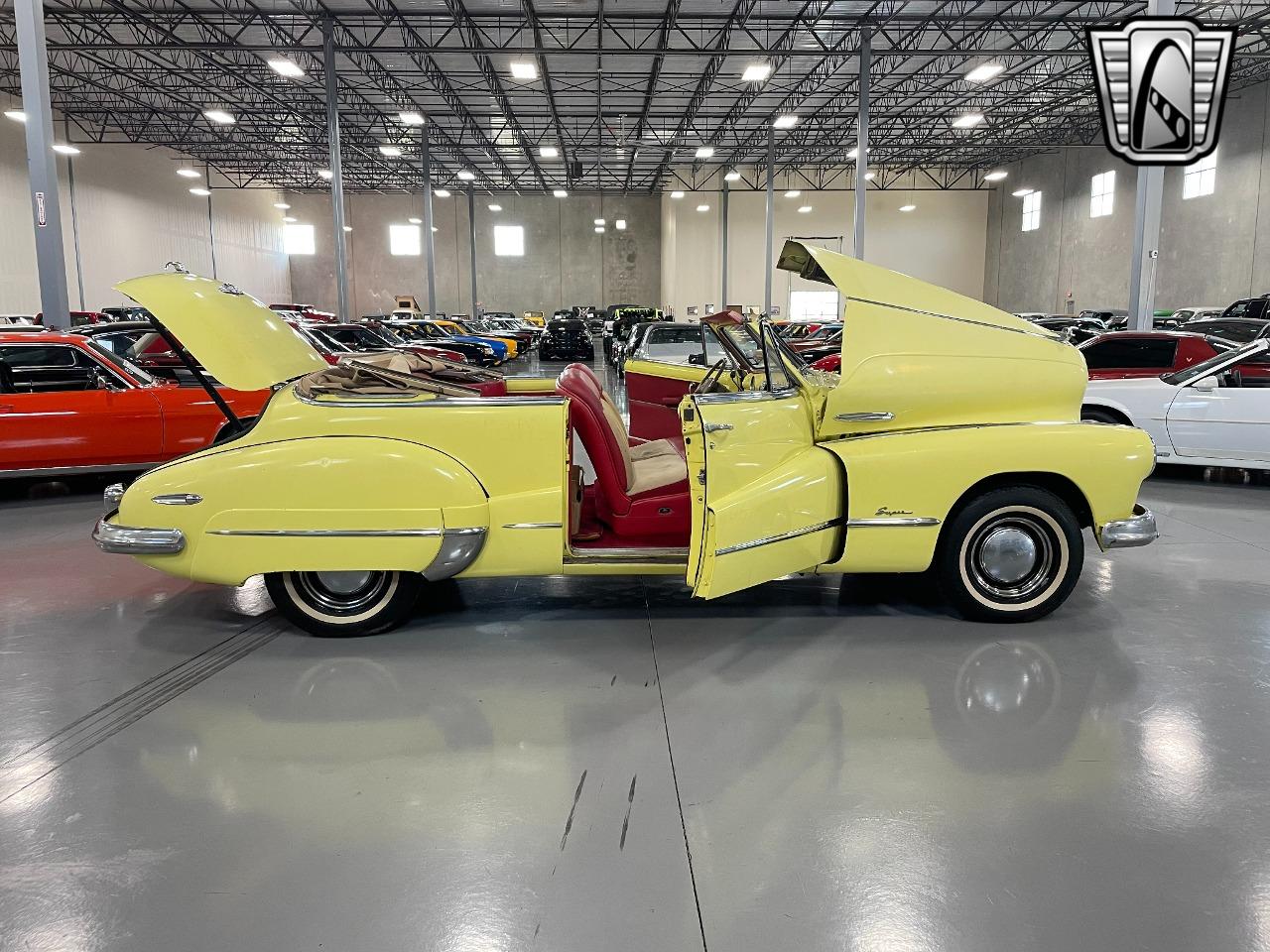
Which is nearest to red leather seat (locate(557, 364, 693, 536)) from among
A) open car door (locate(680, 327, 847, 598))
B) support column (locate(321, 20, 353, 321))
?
open car door (locate(680, 327, 847, 598))

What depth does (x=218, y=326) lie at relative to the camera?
14.1 ft

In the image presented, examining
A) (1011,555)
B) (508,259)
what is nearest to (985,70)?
(1011,555)


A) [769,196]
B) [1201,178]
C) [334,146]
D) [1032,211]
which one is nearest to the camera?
[334,146]

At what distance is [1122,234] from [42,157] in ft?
105

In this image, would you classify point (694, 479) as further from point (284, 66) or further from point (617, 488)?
point (284, 66)

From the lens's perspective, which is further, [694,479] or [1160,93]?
[1160,93]

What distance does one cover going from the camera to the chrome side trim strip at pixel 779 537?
400 cm

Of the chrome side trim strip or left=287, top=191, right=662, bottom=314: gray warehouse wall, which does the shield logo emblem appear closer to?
the chrome side trim strip

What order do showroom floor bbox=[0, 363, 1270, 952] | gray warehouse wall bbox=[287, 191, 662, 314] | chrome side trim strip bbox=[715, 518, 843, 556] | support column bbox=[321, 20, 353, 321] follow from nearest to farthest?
showroom floor bbox=[0, 363, 1270, 952], chrome side trim strip bbox=[715, 518, 843, 556], support column bbox=[321, 20, 353, 321], gray warehouse wall bbox=[287, 191, 662, 314]

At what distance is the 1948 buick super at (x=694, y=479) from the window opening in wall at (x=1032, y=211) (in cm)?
3665

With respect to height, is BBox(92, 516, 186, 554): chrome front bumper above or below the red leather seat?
below

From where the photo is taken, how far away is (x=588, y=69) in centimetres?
2380

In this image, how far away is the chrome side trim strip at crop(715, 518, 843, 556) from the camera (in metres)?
4.00

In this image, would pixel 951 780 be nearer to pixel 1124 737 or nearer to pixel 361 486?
pixel 1124 737
